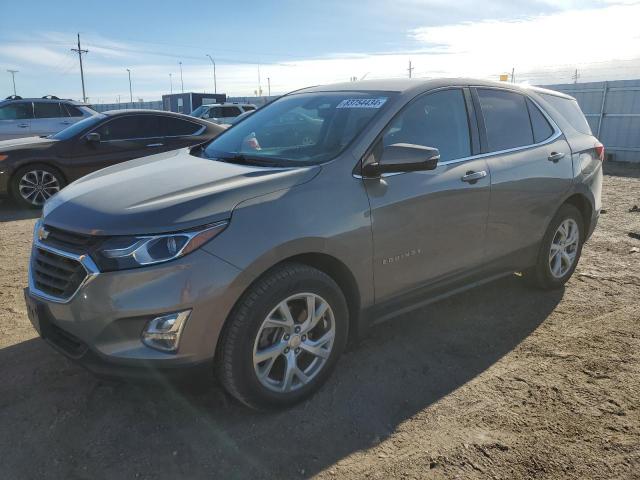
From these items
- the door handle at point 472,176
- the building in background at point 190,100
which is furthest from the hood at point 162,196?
the building in background at point 190,100

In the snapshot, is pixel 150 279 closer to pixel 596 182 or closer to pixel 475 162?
pixel 475 162

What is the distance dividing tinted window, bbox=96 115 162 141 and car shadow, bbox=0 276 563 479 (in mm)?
5570

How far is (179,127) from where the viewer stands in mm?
9039

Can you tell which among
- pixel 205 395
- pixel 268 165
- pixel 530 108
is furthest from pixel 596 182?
pixel 205 395

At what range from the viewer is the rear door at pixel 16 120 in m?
12.3

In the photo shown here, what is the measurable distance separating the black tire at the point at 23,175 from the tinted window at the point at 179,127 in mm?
1861

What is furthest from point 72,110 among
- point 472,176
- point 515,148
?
point 472,176

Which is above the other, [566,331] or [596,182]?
[596,182]

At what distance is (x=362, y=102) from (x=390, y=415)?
6.38 ft

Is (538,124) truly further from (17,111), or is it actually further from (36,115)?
(17,111)

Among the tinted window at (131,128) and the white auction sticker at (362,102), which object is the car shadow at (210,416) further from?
the tinted window at (131,128)

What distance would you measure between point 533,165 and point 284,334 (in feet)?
8.08

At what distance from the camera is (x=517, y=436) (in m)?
2.70

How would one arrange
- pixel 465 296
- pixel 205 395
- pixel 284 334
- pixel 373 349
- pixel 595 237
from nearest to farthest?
pixel 284 334 → pixel 205 395 → pixel 373 349 → pixel 465 296 → pixel 595 237
